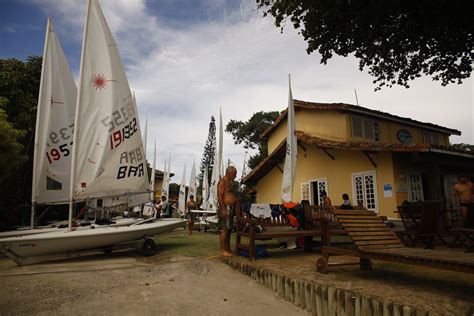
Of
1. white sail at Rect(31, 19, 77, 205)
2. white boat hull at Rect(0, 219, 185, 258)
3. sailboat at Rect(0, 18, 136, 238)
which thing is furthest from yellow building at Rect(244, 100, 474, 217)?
white sail at Rect(31, 19, 77, 205)

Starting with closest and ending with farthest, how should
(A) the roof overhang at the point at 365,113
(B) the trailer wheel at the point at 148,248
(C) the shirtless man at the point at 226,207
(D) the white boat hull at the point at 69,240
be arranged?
(D) the white boat hull at the point at 69,240 < (C) the shirtless man at the point at 226,207 < (B) the trailer wheel at the point at 148,248 < (A) the roof overhang at the point at 365,113

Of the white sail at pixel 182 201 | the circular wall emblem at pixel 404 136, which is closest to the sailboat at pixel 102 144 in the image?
the circular wall emblem at pixel 404 136

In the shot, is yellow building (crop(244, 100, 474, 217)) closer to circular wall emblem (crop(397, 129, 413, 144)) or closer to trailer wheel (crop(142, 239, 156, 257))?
circular wall emblem (crop(397, 129, 413, 144))

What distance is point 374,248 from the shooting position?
4.27 metres

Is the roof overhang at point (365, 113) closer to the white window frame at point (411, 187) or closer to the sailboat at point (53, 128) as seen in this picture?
the white window frame at point (411, 187)

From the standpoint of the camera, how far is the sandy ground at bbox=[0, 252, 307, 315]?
11.5 feet

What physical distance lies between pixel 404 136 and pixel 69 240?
15.6 meters

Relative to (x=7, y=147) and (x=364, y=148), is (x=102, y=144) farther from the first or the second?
(x=364, y=148)

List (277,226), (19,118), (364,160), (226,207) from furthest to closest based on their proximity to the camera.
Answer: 1. (364,160)
2. (19,118)
3. (277,226)
4. (226,207)

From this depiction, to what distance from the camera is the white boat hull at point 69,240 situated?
5336 mm

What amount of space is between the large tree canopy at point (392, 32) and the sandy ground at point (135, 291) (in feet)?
21.5

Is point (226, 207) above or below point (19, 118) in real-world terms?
below

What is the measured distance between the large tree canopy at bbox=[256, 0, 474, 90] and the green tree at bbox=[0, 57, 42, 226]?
382 inches

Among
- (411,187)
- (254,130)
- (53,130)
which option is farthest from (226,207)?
(254,130)
